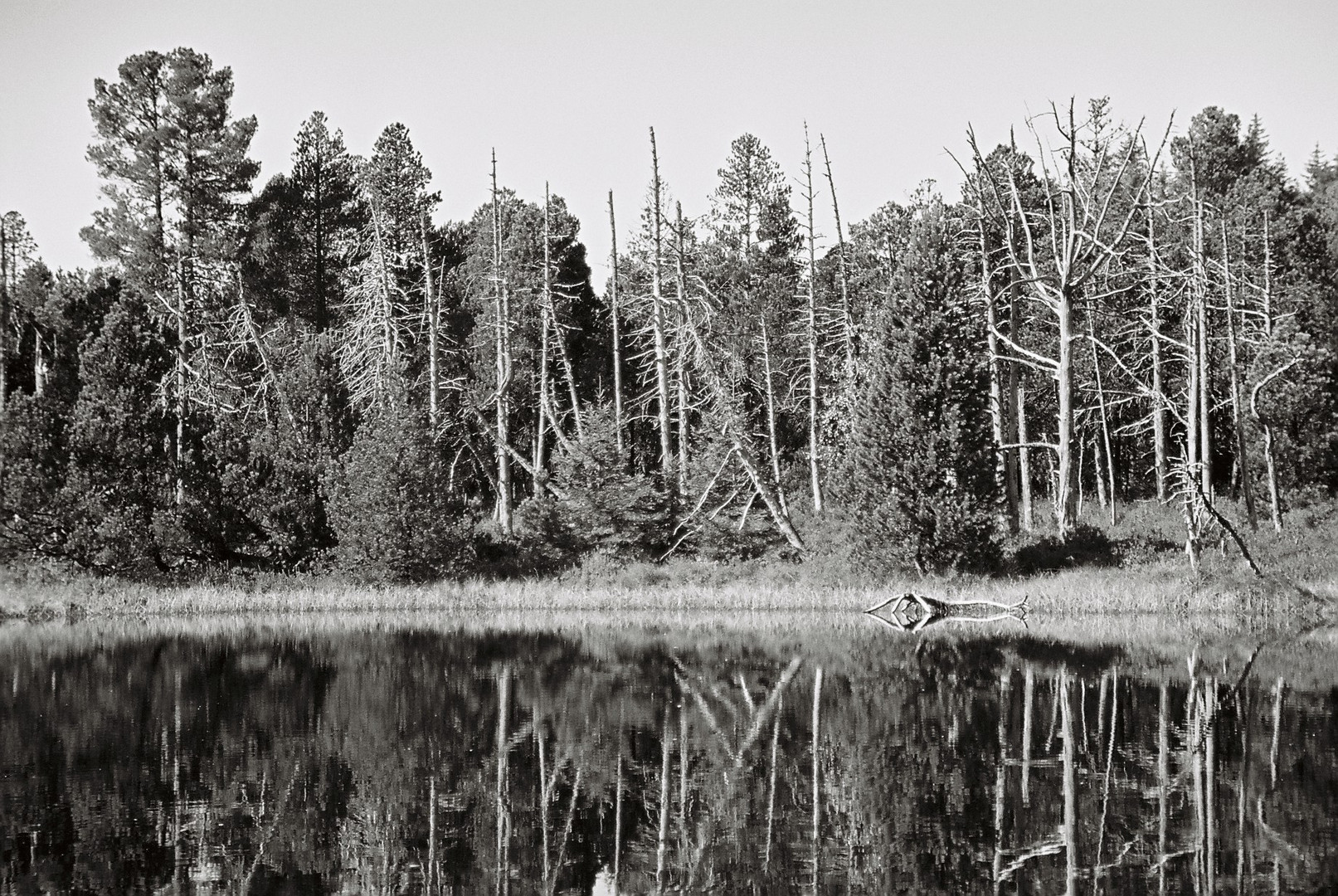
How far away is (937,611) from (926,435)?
14.7 feet

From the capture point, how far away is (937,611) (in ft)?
103

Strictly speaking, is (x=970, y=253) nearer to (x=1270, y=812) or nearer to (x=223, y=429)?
(x=223, y=429)

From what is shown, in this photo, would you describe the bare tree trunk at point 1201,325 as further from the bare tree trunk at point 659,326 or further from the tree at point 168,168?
the tree at point 168,168

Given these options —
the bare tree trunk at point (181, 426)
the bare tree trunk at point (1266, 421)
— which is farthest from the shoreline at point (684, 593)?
the bare tree trunk at point (1266, 421)

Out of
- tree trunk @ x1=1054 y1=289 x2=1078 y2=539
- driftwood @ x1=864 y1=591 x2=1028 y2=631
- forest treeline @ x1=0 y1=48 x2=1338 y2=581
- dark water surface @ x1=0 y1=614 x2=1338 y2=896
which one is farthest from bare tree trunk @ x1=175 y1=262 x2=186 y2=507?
tree trunk @ x1=1054 y1=289 x2=1078 y2=539

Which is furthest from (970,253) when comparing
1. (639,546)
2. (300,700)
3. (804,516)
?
(300,700)

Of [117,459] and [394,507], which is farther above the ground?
[117,459]

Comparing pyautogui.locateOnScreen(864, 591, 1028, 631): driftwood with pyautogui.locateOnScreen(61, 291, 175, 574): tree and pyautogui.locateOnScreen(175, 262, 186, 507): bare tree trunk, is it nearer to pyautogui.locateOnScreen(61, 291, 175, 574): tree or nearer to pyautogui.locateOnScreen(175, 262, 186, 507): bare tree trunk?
pyautogui.locateOnScreen(175, 262, 186, 507): bare tree trunk

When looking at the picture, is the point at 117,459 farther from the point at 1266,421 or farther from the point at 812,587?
the point at 1266,421

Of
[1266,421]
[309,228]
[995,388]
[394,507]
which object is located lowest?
[394,507]

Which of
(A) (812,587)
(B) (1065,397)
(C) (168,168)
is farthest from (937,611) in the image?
(C) (168,168)

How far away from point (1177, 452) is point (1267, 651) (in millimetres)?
33224

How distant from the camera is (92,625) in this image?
32.3 metres

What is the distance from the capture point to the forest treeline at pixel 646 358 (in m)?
33.8
